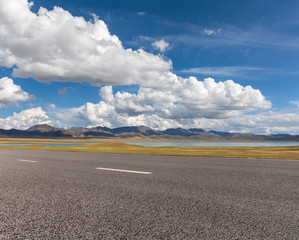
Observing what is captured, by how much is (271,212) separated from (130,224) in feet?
8.09

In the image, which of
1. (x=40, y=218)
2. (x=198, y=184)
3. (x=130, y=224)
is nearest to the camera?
(x=130, y=224)

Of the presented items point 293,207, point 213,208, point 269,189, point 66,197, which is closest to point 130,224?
point 213,208

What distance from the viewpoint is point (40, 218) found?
3.79 meters

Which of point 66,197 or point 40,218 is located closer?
point 40,218

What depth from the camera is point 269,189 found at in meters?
5.91

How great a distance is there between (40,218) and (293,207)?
177 inches

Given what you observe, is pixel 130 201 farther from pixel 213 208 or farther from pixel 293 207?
pixel 293 207

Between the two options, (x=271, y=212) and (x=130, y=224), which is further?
(x=271, y=212)

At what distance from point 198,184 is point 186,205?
2.21 metres

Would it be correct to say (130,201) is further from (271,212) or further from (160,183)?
(271,212)

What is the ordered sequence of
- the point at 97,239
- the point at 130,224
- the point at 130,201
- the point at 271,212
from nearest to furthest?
the point at 97,239 < the point at 130,224 < the point at 271,212 < the point at 130,201

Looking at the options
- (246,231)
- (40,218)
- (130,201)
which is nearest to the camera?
(246,231)

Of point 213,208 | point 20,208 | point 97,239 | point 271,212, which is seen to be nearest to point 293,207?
point 271,212

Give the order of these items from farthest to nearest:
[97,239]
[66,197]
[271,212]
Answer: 1. [66,197]
2. [271,212]
3. [97,239]
